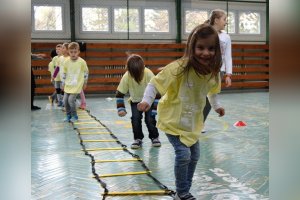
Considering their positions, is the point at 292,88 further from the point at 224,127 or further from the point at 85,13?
the point at 85,13

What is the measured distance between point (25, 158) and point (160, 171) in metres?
3.29

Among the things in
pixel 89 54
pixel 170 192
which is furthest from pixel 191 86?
pixel 89 54

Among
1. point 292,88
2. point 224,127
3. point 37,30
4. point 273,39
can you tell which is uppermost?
point 37,30

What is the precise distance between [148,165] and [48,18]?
39.3ft

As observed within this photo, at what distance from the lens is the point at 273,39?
972 mm

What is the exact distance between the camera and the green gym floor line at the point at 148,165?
11.1 feet

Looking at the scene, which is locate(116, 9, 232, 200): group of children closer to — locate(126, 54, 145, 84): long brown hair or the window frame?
locate(126, 54, 145, 84): long brown hair

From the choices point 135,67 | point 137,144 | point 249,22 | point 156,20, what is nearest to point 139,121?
point 137,144

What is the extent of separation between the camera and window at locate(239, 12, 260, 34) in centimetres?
1708

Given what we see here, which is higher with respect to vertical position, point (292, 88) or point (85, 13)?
point (85, 13)

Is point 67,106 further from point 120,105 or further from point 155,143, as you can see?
point 120,105

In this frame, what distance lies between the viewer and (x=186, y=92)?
9.59 feet

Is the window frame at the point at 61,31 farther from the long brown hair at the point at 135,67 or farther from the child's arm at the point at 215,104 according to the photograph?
the child's arm at the point at 215,104

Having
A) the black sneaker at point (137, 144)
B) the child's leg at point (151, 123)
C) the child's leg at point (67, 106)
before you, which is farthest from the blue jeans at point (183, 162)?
Result: the child's leg at point (67, 106)
